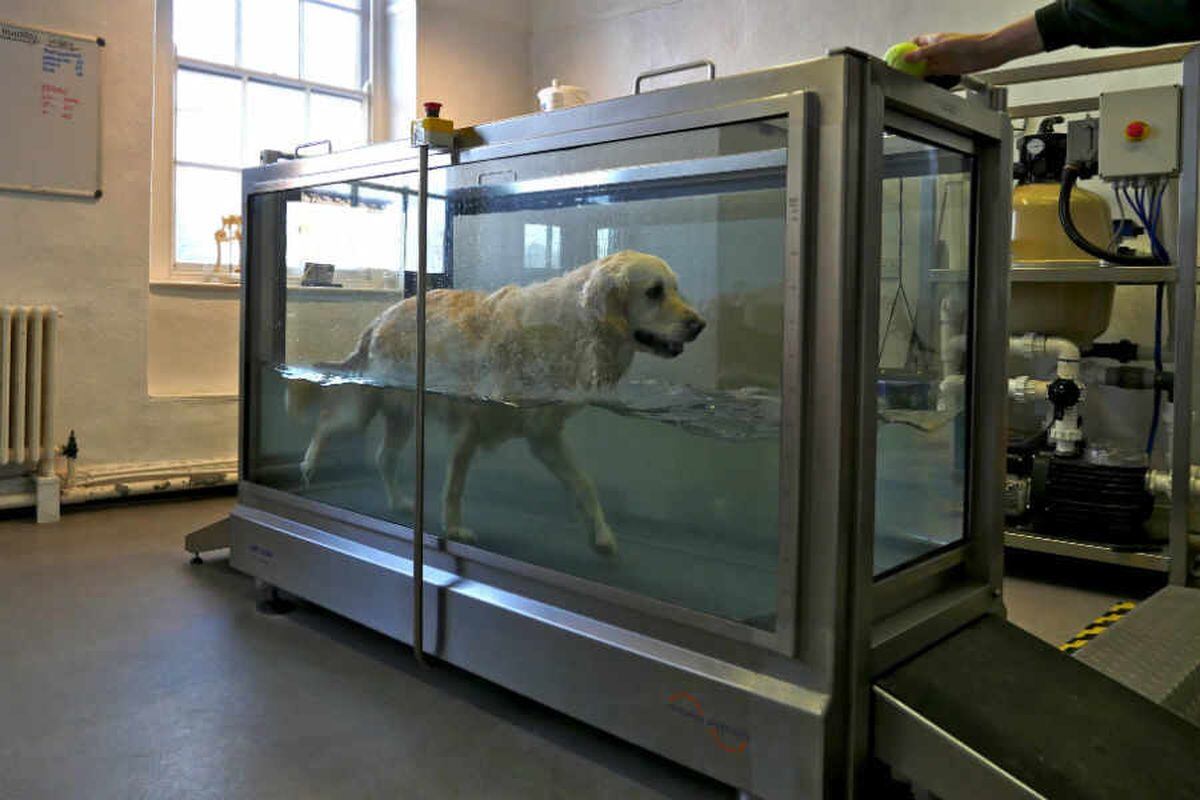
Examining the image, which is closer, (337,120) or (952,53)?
(952,53)

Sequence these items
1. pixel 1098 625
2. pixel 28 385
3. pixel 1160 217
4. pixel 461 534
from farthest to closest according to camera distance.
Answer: pixel 28 385, pixel 1160 217, pixel 1098 625, pixel 461 534

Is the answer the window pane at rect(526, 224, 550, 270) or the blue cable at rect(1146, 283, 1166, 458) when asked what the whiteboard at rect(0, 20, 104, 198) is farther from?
the blue cable at rect(1146, 283, 1166, 458)

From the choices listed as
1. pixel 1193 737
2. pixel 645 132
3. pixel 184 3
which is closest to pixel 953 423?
pixel 1193 737

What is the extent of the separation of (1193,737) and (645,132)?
1.17 m

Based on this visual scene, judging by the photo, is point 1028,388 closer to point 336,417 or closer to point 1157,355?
point 1157,355

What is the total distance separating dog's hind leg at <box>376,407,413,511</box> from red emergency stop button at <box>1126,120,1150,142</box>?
7.11ft

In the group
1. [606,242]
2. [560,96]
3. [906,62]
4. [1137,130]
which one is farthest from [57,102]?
[1137,130]

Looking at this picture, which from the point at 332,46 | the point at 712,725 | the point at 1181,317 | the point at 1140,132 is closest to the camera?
the point at 712,725

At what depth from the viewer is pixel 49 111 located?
3537 mm

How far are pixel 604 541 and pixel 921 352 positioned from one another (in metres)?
0.63

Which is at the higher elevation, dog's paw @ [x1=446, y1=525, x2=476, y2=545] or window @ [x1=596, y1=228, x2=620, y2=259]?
window @ [x1=596, y1=228, x2=620, y2=259]

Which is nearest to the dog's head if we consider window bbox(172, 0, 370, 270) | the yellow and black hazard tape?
the yellow and black hazard tape

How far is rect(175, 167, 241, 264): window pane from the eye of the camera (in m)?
4.14

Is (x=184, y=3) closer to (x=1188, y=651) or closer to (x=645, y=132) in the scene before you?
(x=645, y=132)
